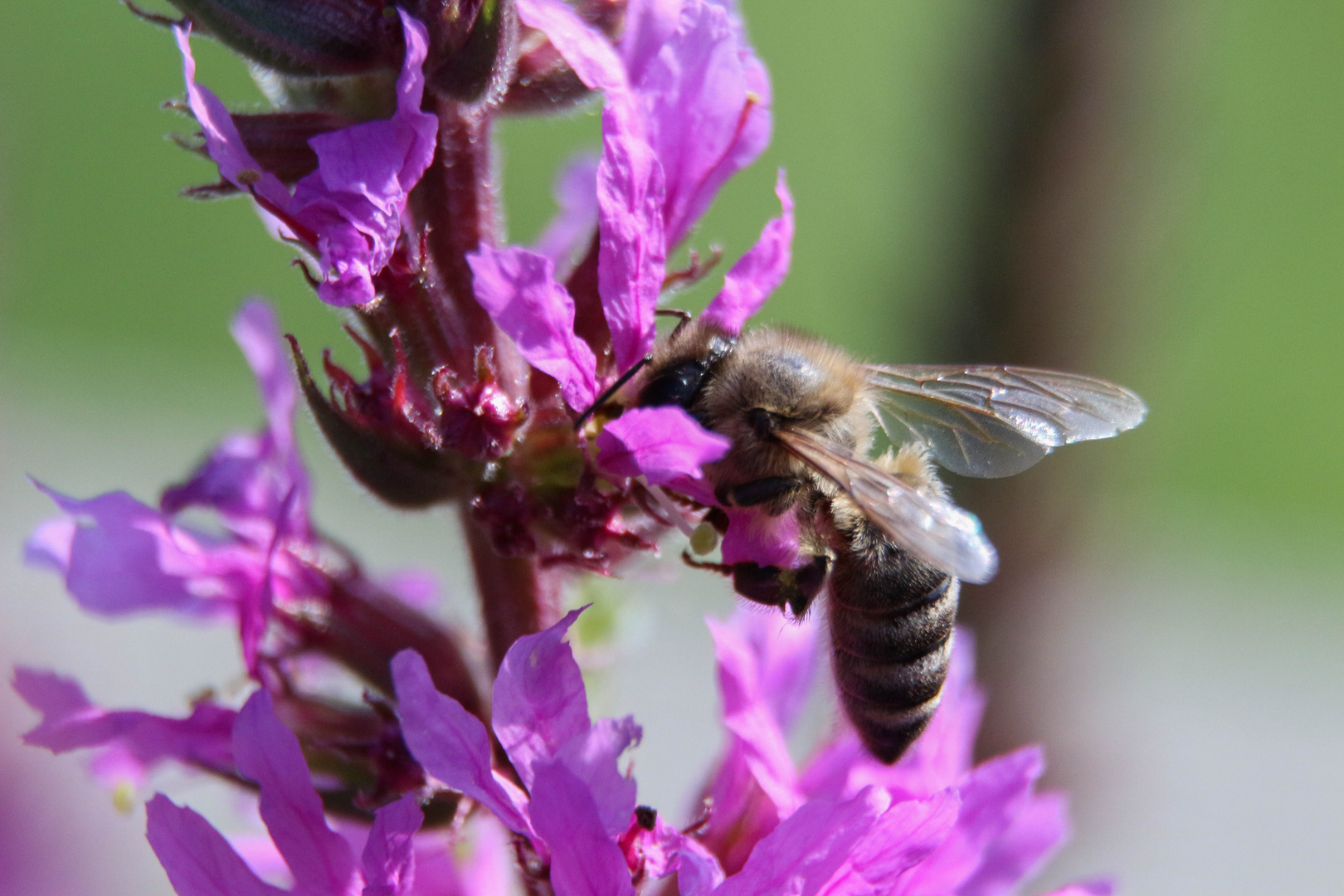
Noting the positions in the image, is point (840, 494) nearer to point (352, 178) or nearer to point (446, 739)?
point (446, 739)

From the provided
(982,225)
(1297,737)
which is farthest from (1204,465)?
(982,225)

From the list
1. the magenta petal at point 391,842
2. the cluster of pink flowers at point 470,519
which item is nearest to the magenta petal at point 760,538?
the cluster of pink flowers at point 470,519

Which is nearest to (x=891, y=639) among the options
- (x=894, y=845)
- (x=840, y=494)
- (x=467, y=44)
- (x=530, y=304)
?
(x=840, y=494)

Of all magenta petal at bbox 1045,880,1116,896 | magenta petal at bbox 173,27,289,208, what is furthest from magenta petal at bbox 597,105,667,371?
magenta petal at bbox 1045,880,1116,896

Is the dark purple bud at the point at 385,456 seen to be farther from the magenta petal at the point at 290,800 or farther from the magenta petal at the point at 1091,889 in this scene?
the magenta petal at the point at 1091,889

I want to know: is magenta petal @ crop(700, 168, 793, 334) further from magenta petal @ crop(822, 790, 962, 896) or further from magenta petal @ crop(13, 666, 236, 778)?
magenta petal @ crop(13, 666, 236, 778)

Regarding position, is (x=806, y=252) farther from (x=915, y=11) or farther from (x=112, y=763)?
(x=112, y=763)
